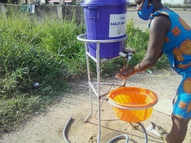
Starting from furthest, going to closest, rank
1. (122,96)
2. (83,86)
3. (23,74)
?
(83,86), (23,74), (122,96)

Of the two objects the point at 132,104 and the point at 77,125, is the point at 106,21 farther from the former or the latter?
the point at 77,125

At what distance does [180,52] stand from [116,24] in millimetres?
582

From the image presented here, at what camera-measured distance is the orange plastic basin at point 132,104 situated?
5.54 feet

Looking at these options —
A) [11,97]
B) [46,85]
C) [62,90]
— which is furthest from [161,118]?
[11,97]

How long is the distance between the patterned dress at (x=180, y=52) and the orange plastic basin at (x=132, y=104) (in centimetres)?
23

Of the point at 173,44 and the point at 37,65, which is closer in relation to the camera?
the point at 173,44

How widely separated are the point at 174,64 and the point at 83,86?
1963 millimetres

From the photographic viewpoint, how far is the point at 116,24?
1.78 m

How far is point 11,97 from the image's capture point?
9.46ft

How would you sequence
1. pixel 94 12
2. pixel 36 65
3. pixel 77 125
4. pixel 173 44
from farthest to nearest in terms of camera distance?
pixel 36 65 → pixel 77 125 → pixel 94 12 → pixel 173 44

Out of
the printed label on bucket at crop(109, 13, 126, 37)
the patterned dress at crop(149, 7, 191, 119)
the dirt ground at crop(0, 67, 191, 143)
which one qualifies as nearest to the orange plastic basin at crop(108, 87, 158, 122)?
the patterned dress at crop(149, 7, 191, 119)

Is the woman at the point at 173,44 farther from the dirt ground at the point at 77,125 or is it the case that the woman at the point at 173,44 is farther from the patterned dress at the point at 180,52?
the dirt ground at the point at 77,125

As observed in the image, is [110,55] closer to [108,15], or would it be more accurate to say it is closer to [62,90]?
[108,15]

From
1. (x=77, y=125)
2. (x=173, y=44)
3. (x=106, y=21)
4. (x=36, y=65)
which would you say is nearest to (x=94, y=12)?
(x=106, y=21)
